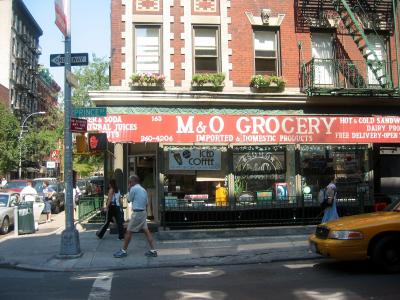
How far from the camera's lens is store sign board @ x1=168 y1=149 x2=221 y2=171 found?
14.8m

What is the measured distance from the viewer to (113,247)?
12.0m

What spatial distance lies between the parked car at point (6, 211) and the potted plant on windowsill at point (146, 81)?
626 cm

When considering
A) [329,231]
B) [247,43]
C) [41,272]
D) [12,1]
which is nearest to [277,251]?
[329,231]

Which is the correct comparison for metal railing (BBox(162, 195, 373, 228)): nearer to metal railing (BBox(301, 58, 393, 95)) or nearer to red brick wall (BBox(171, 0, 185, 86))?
metal railing (BBox(301, 58, 393, 95))

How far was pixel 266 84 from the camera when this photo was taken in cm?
1573

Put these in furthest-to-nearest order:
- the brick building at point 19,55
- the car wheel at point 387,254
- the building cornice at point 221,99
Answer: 1. the brick building at point 19,55
2. the building cornice at point 221,99
3. the car wheel at point 387,254

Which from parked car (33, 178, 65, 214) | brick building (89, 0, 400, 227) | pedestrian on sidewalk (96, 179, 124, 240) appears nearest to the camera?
pedestrian on sidewalk (96, 179, 124, 240)

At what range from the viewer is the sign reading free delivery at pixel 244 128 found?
1340cm

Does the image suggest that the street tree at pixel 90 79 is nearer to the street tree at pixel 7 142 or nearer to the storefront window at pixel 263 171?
the street tree at pixel 7 142

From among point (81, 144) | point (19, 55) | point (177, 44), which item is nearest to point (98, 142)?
point (81, 144)

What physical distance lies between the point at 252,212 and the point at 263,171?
1.93 m

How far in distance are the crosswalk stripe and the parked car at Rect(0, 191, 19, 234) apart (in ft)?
27.9

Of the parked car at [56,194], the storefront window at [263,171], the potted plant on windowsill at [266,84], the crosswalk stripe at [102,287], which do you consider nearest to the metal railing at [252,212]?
the storefront window at [263,171]

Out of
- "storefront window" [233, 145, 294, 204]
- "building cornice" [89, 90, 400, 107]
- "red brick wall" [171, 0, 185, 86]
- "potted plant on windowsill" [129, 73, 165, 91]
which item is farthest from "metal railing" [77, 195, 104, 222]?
"red brick wall" [171, 0, 185, 86]
